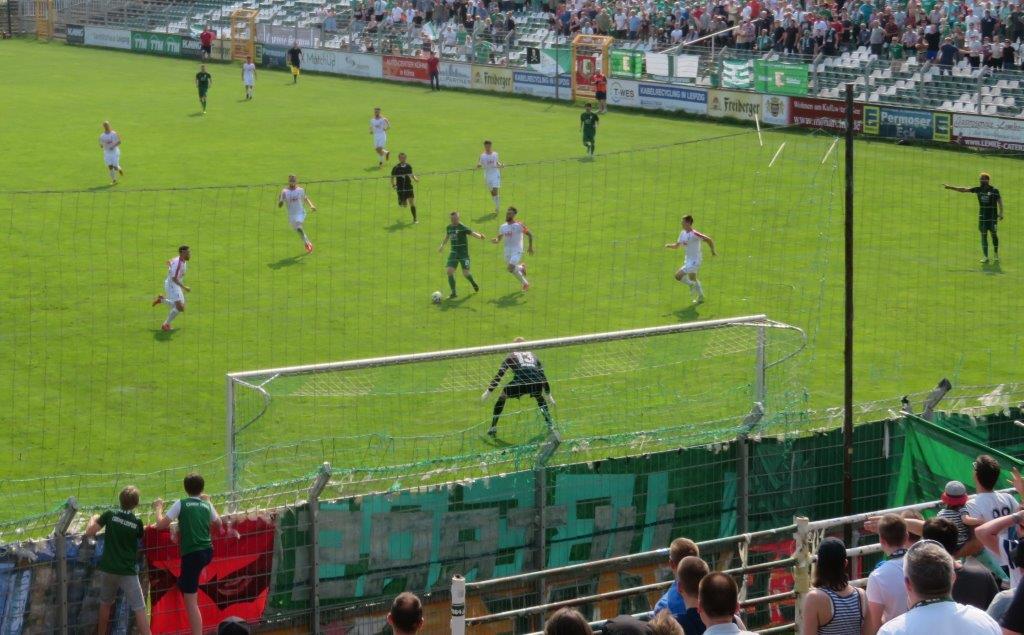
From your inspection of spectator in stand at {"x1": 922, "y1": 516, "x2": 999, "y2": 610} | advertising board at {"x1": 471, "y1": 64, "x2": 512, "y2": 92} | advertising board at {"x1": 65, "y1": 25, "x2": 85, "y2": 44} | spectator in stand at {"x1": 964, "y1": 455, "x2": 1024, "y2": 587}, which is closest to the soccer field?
advertising board at {"x1": 471, "y1": 64, "x2": 512, "y2": 92}

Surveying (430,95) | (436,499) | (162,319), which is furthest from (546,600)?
(430,95)

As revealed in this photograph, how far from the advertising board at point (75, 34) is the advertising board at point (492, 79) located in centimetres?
2357

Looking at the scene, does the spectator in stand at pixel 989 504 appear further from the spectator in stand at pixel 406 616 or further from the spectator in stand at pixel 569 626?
the spectator in stand at pixel 406 616

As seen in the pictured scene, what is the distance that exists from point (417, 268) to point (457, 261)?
2156 mm

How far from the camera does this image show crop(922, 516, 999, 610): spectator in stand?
27.5 feet

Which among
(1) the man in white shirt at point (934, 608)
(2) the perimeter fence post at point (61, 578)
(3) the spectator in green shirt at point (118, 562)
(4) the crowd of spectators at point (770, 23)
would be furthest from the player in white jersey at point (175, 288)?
(4) the crowd of spectators at point (770, 23)

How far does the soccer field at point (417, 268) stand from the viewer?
18.9m

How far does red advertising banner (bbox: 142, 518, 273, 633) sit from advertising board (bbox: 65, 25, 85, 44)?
58476 mm

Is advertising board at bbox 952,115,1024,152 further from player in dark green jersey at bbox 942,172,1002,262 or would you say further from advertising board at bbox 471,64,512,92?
advertising board at bbox 471,64,512,92

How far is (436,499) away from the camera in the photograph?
11789mm

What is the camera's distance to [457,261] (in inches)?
974

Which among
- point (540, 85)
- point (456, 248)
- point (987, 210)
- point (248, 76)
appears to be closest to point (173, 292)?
point (456, 248)

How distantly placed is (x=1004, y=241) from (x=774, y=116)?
49.3 feet

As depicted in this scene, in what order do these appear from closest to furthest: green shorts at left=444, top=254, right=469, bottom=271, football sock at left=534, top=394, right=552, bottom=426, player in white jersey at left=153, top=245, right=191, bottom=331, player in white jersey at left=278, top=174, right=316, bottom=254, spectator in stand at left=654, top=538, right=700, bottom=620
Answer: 1. spectator in stand at left=654, top=538, right=700, bottom=620
2. football sock at left=534, top=394, right=552, bottom=426
3. player in white jersey at left=153, top=245, right=191, bottom=331
4. green shorts at left=444, top=254, right=469, bottom=271
5. player in white jersey at left=278, top=174, right=316, bottom=254
